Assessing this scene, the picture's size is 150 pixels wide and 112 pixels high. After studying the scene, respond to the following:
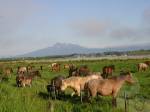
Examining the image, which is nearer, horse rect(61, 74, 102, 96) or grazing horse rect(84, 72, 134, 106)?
A: grazing horse rect(84, 72, 134, 106)

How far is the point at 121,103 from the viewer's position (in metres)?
19.0

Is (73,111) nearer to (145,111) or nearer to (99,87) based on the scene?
(145,111)

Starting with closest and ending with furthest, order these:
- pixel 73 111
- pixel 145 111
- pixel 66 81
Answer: pixel 73 111, pixel 145 111, pixel 66 81

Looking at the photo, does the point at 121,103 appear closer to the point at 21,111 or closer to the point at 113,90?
the point at 113,90

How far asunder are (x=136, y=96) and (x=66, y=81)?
463 centimetres

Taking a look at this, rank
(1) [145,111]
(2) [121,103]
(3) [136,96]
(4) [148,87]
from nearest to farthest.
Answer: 1. (1) [145,111]
2. (2) [121,103]
3. (3) [136,96]
4. (4) [148,87]

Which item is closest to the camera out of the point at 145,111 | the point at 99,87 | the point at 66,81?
the point at 145,111

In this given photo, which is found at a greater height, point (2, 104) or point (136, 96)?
point (2, 104)

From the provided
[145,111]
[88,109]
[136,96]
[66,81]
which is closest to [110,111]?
[88,109]

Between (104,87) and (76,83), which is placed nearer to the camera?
(104,87)

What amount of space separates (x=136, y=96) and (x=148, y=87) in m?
4.87

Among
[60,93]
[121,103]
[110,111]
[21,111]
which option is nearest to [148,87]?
[60,93]

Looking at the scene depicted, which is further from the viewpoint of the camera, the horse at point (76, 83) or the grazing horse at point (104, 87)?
the horse at point (76, 83)

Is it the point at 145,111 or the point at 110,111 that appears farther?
the point at 145,111
